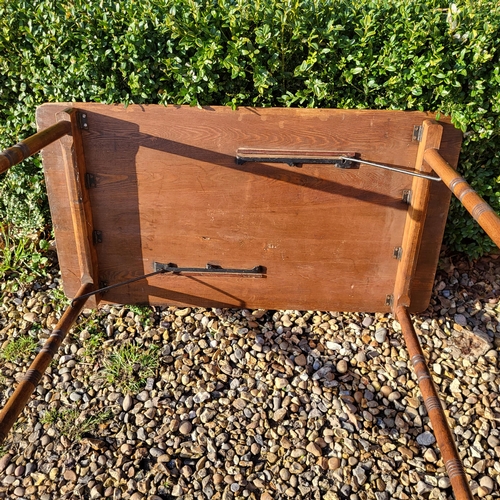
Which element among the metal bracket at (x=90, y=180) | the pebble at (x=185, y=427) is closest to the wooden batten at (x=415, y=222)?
the pebble at (x=185, y=427)

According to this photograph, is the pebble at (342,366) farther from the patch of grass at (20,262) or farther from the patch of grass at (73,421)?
the patch of grass at (20,262)

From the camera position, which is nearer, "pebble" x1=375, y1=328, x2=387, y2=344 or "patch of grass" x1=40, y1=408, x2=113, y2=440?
"patch of grass" x1=40, y1=408, x2=113, y2=440

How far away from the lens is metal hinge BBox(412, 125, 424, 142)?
7.86ft

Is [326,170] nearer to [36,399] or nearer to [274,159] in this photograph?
[274,159]

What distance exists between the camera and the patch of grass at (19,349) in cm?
288

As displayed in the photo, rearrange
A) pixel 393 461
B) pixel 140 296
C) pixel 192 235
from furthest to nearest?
pixel 140 296, pixel 192 235, pixel 393 461

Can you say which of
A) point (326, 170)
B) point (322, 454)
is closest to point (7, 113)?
point (326, 170)

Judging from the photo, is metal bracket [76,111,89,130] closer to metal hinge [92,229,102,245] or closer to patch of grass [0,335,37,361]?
metal hinge [92,229,102,245]

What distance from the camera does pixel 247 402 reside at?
101 inches

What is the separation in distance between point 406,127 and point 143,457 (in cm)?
198

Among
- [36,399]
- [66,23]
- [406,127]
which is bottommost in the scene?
Answer: [36,399]

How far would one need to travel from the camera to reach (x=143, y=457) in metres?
2.33

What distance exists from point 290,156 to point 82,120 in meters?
1.04

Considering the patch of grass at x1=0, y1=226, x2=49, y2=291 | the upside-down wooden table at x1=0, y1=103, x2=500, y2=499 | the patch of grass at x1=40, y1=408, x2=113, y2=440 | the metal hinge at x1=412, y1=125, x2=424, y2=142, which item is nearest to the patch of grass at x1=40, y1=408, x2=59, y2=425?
the patch of grass at x1=40, y1=408, x2=113, y2=440
